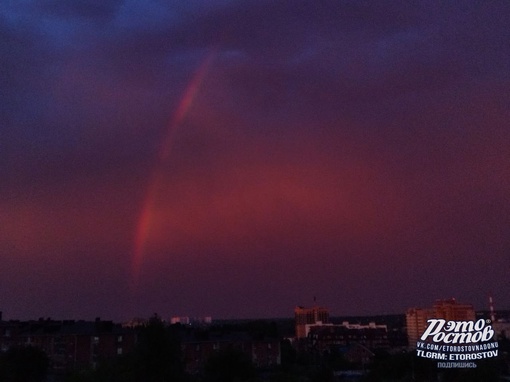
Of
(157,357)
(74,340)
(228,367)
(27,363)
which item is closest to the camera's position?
(157,357)

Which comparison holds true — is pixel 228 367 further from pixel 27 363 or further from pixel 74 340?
pixel 74 340

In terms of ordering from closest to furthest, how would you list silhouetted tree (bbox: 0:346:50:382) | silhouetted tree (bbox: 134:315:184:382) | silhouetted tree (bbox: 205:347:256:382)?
silhouetted tree (bbox: 134:315:184:382), silhouetted tree (bbox: 205:347:256:382), silhouetted tree (bbox: 0:346:50:382)

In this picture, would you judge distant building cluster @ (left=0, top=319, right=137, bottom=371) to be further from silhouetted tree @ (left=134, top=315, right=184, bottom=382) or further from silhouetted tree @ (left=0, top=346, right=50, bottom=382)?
silhouetted tree @ (left=134, top=315, right=184, bottom=382)

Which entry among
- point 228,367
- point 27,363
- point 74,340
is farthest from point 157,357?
point 74,340

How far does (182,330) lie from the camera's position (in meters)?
111

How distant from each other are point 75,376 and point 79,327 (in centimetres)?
6755

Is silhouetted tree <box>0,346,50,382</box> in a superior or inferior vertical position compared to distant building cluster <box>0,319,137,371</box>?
inferior

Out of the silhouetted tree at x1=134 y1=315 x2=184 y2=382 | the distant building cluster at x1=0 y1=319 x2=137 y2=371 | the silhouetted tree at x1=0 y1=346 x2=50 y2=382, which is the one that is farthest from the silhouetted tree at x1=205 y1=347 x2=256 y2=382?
the distant building cluster at x1=0 y1=319 x2=137 y2=371

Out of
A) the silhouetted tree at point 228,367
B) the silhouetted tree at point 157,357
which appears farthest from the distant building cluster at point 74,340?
the silhouetted tree at point 157,357

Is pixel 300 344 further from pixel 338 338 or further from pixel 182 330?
pixel 182 330

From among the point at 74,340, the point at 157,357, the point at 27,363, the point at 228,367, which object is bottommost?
the point at 228,367

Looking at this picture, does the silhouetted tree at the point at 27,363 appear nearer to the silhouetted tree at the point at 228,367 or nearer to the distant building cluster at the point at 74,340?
the silhouetted tree at the point at 228,367

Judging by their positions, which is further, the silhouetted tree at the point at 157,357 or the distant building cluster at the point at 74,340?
the distant building cluster at the point at 74,340

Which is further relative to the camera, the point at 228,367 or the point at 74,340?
the point at 74,340
